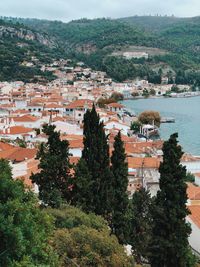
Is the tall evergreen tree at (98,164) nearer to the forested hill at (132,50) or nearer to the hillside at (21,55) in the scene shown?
the hillside at (21,55)

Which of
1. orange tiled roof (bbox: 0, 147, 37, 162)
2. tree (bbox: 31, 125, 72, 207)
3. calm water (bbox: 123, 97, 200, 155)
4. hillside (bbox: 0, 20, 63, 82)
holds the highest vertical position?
hillside (bbox: 0, 20, 63, 82)

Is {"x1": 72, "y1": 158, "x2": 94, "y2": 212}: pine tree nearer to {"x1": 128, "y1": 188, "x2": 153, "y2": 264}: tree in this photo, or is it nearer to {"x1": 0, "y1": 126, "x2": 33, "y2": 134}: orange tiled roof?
{"x1": 128, "y1": 188, "x2": 153, "y2": 264}: tree

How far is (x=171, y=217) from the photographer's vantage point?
13.8 m

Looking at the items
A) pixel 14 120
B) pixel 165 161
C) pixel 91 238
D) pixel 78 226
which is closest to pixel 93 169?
pixel 165 161

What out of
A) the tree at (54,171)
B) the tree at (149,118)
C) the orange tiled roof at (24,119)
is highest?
the tree at (54,171)

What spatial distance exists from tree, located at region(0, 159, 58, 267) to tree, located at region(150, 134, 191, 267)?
18.0 feet

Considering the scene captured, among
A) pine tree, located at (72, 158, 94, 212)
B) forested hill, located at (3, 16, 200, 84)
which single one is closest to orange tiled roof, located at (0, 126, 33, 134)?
pine tree, located at (72, 158, 94, 212)

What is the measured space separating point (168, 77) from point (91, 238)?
120m

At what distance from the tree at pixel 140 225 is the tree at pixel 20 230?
20.3 ft

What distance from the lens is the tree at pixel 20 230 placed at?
7.23 m

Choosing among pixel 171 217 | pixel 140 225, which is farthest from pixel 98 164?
pixel 171 217

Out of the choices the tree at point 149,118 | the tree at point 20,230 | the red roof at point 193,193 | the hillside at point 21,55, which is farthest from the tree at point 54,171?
the hillside at point 21,55

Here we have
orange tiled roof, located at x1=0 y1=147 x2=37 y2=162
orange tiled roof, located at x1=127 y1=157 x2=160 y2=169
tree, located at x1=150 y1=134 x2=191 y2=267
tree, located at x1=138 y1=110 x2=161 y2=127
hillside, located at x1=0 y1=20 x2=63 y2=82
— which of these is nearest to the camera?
tree, located at x1=150 y1=134 x2=191 y2=267

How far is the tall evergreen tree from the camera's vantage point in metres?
15.2
